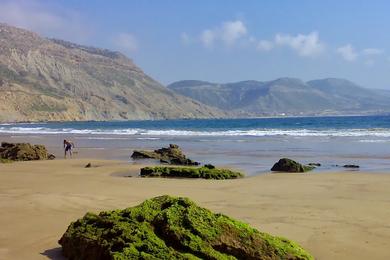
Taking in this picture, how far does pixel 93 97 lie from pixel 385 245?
17813 centimetres

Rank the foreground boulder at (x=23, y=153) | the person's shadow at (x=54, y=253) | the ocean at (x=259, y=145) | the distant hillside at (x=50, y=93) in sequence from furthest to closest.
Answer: the distant hillside at (x=50, y=93) → the foreground boulder at (x=23, y=153) → the ocean at (x=259, y=145) → the person's shadow at (x=54, y=253)

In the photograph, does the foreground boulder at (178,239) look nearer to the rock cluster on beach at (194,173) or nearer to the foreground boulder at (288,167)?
the rock cluster on beach at (194,173)

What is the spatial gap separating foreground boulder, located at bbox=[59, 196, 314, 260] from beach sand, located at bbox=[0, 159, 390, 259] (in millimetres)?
836

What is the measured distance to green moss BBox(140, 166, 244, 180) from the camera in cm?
1512

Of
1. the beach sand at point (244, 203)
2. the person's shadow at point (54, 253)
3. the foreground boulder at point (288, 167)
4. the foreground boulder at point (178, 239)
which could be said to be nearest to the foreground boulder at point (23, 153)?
the beach sand at point (244, 203)

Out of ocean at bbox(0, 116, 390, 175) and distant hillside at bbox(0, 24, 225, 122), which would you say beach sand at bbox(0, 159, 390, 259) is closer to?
ocean at bbox(0, 116, 390, 175)

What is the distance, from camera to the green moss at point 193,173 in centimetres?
1512

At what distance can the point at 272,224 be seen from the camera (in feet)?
27.6

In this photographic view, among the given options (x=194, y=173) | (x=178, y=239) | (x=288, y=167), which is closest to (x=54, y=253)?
(x=178, y=239)

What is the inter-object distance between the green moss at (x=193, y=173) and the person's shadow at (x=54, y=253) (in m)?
8.50

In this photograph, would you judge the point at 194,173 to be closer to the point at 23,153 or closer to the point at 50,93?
the point at 23,153

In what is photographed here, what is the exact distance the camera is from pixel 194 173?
15461 mm

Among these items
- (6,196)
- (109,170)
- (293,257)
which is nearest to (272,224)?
(293,257)

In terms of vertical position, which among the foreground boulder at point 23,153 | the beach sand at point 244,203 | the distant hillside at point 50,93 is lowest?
the beach sand at point 244,203
